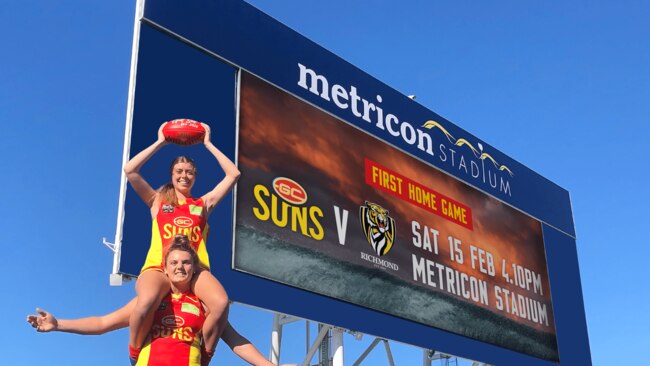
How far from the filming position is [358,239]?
30.7 feet

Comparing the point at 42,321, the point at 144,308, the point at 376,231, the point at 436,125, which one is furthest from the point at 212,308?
the point at 436,125

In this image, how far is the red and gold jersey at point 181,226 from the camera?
4.32m

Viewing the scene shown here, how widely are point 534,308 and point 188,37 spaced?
6406 mm

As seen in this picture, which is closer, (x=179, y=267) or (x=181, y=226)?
(x=179, y=267)

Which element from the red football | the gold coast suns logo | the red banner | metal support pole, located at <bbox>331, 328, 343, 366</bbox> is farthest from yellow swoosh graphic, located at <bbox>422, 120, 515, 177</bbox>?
the red football

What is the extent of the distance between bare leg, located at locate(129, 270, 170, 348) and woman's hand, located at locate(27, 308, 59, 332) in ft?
1.17

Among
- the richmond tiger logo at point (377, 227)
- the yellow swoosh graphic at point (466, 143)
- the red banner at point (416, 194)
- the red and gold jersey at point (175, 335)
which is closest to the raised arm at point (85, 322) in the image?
A: the red and gold jersey at point (175, 335)

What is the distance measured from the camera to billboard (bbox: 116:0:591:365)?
316 inches

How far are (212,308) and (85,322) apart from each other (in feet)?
2.03

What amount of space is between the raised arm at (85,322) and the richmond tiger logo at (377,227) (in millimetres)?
5497

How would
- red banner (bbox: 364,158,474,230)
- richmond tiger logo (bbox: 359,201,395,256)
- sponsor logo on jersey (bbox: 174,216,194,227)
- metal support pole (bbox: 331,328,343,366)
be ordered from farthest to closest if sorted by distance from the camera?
red banner (bbox: 364,158,474,230) → richmond tiger logo (bbox: 359,201,395,256) → metal support pole (bbox: 331,328,343,366) → sponsor logo on jersey (bbox: 174,216,194,227)

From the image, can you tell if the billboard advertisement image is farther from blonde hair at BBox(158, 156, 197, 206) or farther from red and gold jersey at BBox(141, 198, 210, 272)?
red and gold jersey at BBox(141, 198, 210, 272)

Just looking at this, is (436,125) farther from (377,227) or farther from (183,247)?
(183,247)

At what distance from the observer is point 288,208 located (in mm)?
8648
